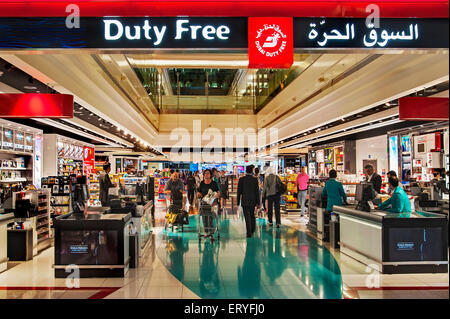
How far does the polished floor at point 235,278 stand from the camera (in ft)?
14.8

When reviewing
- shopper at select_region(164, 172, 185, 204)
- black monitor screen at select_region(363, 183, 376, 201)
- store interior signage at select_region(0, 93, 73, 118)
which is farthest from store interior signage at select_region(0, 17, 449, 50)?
shopper at select_region(164, 172, 185, 204)

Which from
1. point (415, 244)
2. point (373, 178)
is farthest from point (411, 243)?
point (373, 178)

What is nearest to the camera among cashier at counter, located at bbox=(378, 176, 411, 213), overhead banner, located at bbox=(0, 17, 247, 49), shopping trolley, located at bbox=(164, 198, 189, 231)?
overhead banner, located at bbox=(0, 17, 247, 49)

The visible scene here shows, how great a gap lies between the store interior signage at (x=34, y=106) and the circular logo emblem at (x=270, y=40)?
158 inches

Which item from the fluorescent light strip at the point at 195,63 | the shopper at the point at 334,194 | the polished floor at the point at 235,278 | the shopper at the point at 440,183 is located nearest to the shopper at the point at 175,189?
the polished floor at the point at 235,278

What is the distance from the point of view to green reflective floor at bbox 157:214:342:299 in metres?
4.64

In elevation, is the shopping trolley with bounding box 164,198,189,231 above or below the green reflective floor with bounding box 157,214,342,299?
above

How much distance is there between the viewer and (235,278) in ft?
17.0

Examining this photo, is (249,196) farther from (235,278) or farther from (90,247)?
(90,247)

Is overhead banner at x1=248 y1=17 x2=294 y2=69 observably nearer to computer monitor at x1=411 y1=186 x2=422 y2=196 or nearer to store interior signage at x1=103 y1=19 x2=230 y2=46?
store interior signage at x1=103 y1=19 x2=230 y2=46

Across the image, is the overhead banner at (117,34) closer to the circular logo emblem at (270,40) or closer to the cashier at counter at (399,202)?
the circular logo emblem at (270,40)

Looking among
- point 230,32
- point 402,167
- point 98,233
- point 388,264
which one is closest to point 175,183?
point 98,233

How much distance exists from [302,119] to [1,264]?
411 inches

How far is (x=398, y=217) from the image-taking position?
215 inches
